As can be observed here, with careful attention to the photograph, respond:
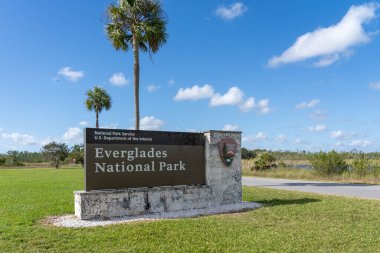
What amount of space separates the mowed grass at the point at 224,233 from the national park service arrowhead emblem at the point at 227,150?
195 cm

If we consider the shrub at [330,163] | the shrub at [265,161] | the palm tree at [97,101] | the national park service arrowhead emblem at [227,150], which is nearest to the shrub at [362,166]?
the shrub at [330,163]

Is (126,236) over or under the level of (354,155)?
under

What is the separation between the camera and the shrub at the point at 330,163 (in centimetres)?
2467

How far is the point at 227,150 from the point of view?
41.3 feet

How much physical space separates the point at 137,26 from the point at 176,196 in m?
11.2

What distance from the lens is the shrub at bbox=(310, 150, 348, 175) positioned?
80.9ft

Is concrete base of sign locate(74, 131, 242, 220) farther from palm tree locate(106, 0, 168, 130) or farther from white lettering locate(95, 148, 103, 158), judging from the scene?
palm tree locate(106, 0, 168, 130)

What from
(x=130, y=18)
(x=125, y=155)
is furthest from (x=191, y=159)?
(x=130, y=18)

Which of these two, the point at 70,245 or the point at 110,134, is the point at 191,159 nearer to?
the point at 110,134

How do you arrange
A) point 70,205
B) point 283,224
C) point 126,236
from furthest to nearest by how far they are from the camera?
point 70,205, point 283,224, point 126,236

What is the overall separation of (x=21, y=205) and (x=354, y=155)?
19.3 meters

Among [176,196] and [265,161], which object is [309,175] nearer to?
[265,161]

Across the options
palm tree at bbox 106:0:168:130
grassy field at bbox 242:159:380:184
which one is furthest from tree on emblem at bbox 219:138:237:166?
grassy field at bbox 242:159:380:184

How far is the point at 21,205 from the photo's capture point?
13.2 meters
